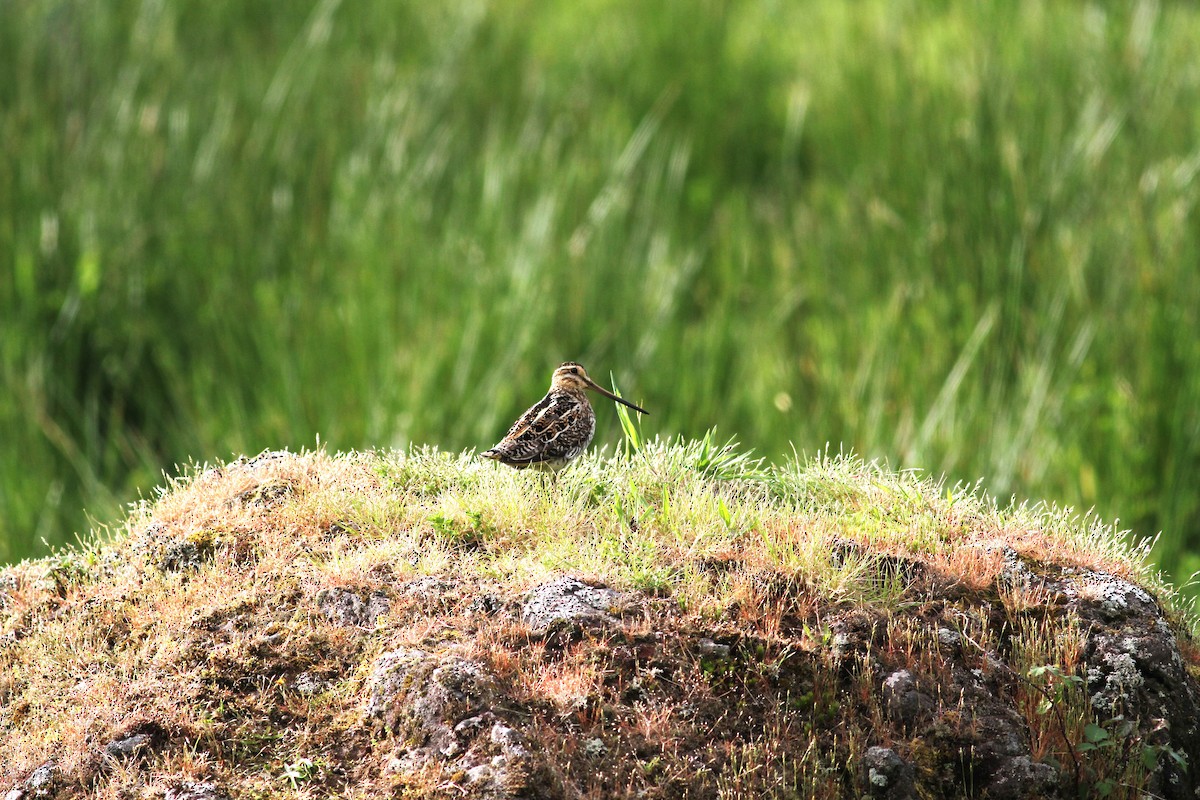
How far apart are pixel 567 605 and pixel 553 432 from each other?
100cm

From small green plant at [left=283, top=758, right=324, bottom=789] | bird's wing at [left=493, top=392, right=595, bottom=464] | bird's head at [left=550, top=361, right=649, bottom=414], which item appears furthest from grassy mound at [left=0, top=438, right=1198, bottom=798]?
bird's head at [left=550, top=361, right=649, bottom=414]

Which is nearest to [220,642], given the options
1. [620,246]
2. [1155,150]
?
[620,246]

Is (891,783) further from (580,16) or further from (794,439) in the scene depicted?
(580,16)

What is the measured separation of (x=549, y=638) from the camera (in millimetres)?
3879

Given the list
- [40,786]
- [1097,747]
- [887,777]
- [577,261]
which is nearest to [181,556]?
[40,786]

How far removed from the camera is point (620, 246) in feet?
35.9

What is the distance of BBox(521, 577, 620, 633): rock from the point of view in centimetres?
390

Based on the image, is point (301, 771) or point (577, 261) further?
point (577, 261)

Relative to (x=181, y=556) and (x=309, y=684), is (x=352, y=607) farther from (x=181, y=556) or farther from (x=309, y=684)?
(x=181, y=556)

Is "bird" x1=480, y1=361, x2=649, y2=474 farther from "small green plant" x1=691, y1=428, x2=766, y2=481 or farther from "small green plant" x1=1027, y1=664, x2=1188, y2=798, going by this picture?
"small green plant" x1=1027, y1=664, x2=1188, y2=798

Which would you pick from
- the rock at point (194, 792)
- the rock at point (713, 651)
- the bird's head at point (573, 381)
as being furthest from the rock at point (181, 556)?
the rock at point (713, 651)

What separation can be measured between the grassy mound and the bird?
0.10 m

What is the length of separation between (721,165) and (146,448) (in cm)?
703

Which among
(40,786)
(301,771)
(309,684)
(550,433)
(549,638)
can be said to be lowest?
(40,786)
